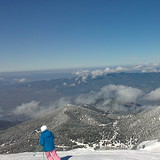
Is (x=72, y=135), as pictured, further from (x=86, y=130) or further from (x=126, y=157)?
(x=126, y=157)

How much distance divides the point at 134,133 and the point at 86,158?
14170 cm

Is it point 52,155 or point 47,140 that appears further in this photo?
point 52,155

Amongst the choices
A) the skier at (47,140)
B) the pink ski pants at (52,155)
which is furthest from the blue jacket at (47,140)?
the pink ski pants at (52,155)

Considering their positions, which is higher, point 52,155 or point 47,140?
point 47,140

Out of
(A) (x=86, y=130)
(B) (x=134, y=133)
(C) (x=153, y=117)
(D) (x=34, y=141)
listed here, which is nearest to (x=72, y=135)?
(A) (x=86, y=130)

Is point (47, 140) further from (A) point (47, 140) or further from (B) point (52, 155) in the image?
(B) point (52, 155)

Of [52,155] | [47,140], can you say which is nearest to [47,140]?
[47,140]

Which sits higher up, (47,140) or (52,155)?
(47,140)

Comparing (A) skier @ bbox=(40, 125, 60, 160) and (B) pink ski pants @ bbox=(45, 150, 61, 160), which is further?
(B) pink ski pants @ bbox=(45, 150, 61, 160)

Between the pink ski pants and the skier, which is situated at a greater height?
the skier

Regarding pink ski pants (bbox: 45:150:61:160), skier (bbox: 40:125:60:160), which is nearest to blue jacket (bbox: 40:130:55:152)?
skier (bbox: 40:125:60:160)

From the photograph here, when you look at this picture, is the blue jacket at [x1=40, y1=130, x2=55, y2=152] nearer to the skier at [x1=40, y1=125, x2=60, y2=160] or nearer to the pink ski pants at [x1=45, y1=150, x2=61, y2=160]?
the skier at [x1=40, y1=125, x2=60, y2=160]

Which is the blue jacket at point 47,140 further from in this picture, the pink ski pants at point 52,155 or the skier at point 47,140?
the pink ski pants at point 52,155

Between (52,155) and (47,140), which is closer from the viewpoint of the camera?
(47,140)
